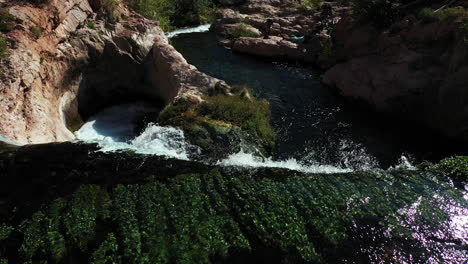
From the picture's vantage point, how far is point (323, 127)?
53.0 ft

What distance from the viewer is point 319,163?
13398 millimetres

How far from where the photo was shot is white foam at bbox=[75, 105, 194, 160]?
12.2 metres

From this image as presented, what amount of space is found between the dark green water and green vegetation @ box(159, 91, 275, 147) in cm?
114

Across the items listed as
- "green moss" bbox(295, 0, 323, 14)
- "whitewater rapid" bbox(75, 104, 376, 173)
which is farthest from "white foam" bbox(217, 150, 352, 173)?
"green moss" bbox(295, 0, 323, 14)

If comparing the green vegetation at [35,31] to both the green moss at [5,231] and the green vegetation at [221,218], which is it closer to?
the green vegetation at [221,218]

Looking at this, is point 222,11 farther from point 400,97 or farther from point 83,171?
point 83,171

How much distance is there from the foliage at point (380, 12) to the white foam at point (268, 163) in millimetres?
12083

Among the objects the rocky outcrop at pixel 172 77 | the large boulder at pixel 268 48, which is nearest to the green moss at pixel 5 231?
the rocky outcrop at pixel 172 77

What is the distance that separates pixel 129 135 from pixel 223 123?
4.58 meters

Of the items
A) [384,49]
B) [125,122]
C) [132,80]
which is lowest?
[125,122]

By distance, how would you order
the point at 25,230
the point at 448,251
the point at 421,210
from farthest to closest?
the point at 421,210 < the point at 448,251 < the point at 25,230

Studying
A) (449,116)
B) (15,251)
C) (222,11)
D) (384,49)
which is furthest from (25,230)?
(222,11)

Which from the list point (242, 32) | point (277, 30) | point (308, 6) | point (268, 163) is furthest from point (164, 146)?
point (308, 6)

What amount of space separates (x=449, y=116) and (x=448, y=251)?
894 cm
